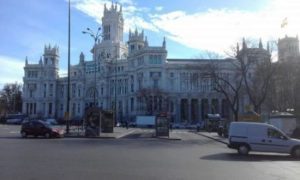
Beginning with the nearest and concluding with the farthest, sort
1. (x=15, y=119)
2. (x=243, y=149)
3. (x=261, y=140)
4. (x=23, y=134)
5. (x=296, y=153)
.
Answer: (x=296, y=153), (x=261, y=140), (x=243, y=149), (x=23, y=134), (x=15, y=119)

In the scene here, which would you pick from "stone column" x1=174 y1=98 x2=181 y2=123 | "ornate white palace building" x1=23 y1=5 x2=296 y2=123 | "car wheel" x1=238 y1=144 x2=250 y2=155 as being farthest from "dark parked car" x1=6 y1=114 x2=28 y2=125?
"car wheel" x1=238 y1=144 x2=250 y2=155

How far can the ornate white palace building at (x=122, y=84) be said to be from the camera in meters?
128

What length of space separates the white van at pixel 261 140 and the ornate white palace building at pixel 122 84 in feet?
256

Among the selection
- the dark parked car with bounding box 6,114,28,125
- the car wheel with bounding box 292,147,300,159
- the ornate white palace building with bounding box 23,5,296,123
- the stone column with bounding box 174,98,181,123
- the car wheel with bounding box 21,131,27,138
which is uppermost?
the ornate white palace building with bounding box 23,5,296,123

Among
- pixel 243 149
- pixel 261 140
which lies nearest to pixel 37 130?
pixel 243 149

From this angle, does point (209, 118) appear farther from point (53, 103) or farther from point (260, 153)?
point (53, 103)

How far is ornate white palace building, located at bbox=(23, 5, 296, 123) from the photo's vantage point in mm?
128500

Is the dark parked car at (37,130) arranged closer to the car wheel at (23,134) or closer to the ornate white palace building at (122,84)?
the car wheel at (23,134)

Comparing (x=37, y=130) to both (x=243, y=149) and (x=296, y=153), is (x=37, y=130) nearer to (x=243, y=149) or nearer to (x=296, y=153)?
(x=243, y=149)

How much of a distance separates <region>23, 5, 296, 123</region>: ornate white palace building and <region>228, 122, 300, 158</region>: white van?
256 ft

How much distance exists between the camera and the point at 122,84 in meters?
149

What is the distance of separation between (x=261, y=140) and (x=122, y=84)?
412 feet

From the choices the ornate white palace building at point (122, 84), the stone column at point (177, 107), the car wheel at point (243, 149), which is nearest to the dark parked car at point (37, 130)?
the car wheel at point (243, 149)

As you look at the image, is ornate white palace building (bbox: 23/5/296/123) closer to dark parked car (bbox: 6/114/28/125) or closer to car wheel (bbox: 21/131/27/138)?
dark parked car (bbox: 6/114/28/125)
